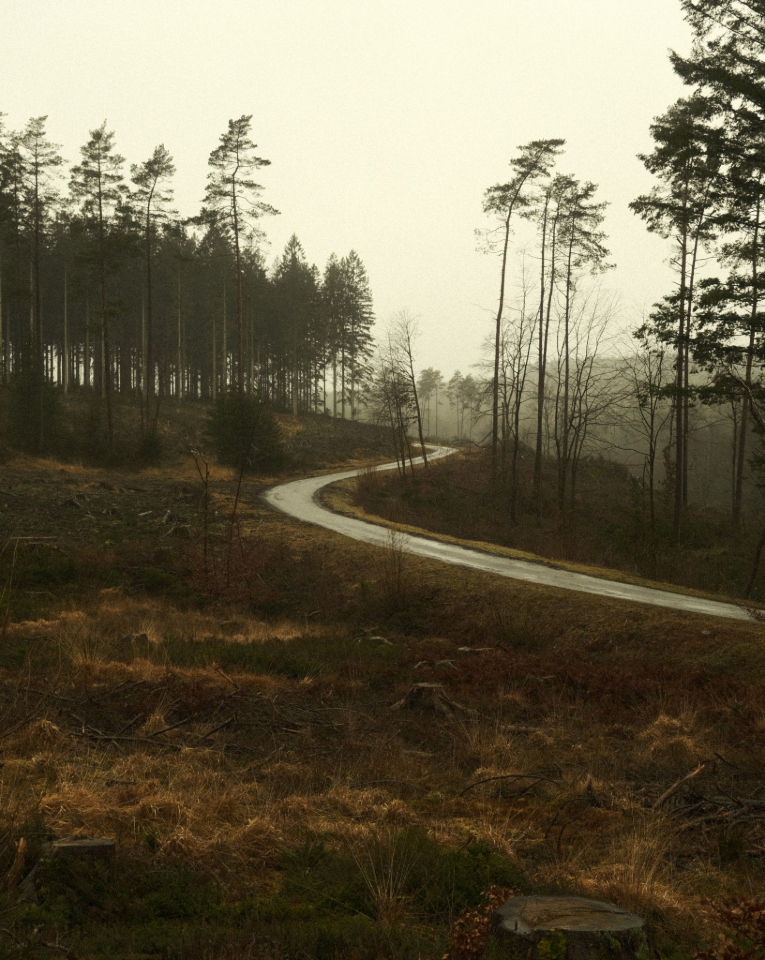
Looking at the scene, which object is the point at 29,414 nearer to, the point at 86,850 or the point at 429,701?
the point at 429,701

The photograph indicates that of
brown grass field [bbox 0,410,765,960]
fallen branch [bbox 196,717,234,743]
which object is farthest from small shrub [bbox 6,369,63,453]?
fallen branch [bbox 196,717,234,743]

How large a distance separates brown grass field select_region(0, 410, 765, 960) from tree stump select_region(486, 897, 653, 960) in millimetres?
418

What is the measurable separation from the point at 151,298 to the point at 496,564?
37.3 meters

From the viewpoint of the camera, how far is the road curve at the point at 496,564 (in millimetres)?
15586

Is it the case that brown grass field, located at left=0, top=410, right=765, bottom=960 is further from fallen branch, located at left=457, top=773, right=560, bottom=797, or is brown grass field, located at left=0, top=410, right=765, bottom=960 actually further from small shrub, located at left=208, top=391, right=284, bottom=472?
small shrub, located at left=208, top=391, right=284, bottom=472

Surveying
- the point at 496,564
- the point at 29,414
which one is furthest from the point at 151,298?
the point at 496,564

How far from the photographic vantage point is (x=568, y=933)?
4000 millimetres

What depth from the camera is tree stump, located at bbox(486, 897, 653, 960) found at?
3916mm

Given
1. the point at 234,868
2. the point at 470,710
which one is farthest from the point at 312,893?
the point at 470,710

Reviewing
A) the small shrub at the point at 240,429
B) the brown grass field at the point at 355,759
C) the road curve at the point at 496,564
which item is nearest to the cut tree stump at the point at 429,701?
the brown grass field at the point at 355,759

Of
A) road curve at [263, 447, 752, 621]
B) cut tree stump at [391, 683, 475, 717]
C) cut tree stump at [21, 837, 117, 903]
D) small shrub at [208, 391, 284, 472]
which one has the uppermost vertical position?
small shrub at [208, 391, 284, 472]

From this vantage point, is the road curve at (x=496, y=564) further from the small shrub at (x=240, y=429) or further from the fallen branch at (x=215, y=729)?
the fallen branch at (x=215, y=729)

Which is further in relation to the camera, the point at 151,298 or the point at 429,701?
the point at 151,298

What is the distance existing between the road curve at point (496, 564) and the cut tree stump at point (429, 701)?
6.49 m
